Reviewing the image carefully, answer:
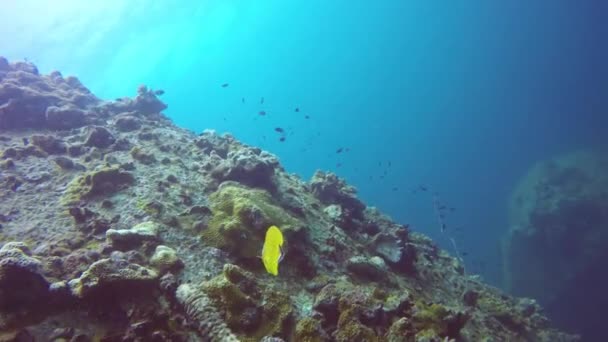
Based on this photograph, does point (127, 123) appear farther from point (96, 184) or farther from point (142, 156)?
point (96, 184)

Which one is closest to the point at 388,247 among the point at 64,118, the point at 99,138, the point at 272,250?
the point at 272,250

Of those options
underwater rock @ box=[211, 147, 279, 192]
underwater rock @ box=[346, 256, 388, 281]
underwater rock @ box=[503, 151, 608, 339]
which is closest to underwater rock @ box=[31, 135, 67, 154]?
underwater rock @ box=[211, 147, 279, 192]

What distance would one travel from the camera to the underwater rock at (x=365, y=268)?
702 cm

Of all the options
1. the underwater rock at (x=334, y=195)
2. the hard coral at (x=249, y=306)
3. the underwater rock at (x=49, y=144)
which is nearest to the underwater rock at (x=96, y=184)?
the underwater rock at (x=49, y=144)

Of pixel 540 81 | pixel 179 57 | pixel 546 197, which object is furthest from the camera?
pixel 540 81

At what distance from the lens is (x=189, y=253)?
20.2 feet

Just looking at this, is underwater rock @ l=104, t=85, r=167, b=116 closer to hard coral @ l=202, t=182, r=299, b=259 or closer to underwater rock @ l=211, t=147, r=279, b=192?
underwater rock @ l=211, t=147, r=279, b=192

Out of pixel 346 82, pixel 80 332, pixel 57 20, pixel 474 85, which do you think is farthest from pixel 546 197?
pixel 346 82

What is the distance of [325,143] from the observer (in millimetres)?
177250

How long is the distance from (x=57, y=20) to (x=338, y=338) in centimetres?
5047

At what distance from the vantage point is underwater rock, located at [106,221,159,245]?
590cm

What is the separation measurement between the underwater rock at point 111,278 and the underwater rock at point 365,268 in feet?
11.8

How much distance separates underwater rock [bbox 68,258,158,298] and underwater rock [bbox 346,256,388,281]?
11.8 ft

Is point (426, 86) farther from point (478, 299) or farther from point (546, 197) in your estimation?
point (478, 299)
